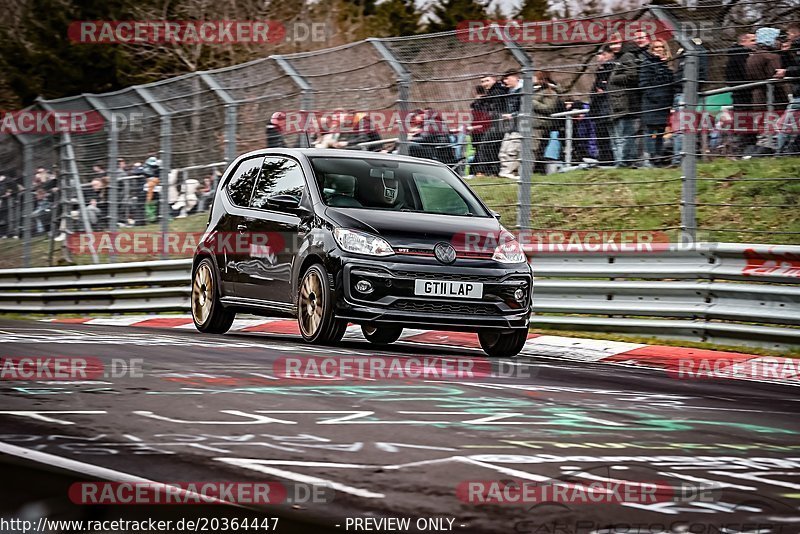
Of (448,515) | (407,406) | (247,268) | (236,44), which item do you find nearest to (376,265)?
(247,268)

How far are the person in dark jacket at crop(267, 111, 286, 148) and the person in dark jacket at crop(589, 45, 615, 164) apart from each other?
4876mm

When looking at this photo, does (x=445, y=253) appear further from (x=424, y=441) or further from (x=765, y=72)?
(x=424, y=441)

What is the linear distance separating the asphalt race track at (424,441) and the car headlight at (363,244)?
5.83ft

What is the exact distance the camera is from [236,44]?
42.6 meters

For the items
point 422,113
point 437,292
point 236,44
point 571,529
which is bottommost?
point 571,529

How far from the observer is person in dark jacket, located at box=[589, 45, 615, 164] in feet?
41.0

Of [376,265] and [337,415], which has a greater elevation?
[376,265]

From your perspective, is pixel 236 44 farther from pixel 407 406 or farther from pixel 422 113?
pixel 407 406

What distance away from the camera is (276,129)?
53.9ft

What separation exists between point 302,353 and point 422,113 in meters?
5.56
